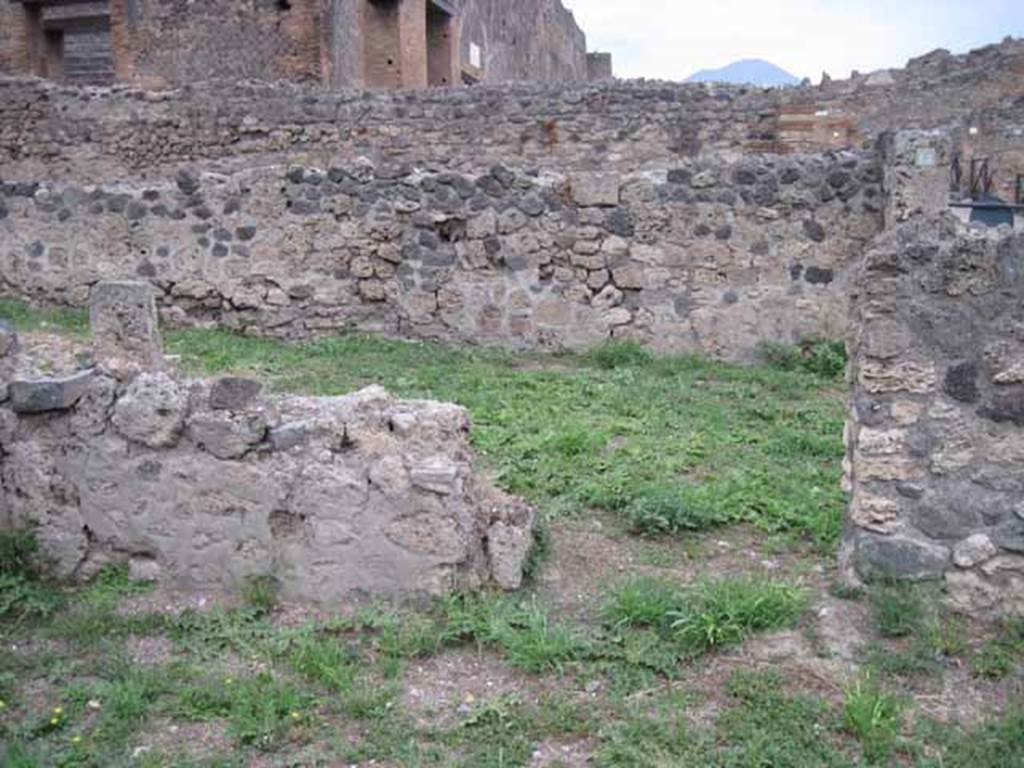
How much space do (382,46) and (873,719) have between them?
61.3 ft

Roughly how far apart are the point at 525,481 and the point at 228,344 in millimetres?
4380

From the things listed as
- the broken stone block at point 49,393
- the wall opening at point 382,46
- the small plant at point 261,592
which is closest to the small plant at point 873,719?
the small plant at point 261,592

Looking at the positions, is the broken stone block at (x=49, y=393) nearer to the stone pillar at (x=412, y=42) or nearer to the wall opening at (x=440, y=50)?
the stone pillar at (x=412, y=42)

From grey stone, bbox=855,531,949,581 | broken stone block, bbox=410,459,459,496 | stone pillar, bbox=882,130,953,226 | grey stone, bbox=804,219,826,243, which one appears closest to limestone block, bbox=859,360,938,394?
grey stone, bbox=855,531,949,581

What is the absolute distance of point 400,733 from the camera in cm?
312

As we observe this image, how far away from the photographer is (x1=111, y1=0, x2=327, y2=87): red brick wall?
17.8 m

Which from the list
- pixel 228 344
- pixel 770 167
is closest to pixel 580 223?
pixel 770 167

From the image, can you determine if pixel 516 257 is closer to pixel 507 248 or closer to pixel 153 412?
pixel 507 248

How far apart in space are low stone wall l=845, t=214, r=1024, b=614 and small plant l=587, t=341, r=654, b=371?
4.36 m

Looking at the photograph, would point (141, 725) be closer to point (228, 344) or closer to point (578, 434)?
point (578, 434)

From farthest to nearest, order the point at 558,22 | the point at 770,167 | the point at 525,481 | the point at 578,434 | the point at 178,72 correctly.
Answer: the point at 558,22, the point at 178,72, the point at 770,167, the point at 578,434, the point at 525,481

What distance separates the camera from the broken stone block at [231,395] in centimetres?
411

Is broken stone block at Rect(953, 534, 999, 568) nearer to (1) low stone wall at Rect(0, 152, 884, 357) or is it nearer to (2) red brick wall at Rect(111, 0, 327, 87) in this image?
(1) low stone wall at Rect(0, 152, 884, 357)

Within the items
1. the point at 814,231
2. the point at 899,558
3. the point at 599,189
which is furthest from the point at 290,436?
the point at 814,231
